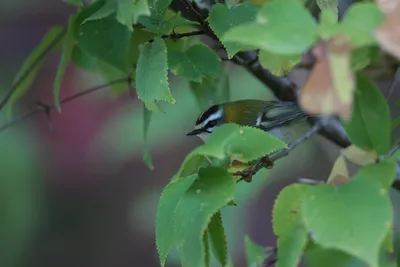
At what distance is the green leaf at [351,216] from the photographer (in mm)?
393

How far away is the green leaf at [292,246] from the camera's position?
0.45 meters

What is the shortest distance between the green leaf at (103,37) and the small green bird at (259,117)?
23 cm

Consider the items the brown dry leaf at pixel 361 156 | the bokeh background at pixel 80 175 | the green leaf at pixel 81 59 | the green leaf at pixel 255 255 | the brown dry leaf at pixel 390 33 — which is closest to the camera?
the brown dry leaf at pixel 390 33

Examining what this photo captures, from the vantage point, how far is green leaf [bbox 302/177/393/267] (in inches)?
15.5

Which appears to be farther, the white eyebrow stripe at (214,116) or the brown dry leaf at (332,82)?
the white eyebrow stripe at (214,116)

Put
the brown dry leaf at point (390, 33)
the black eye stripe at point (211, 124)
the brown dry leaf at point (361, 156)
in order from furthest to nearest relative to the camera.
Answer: the black eye stripe at point (211, 124) → the brown dry leaf at point (361, 156) → the brown dry leaf at point (390, 33)

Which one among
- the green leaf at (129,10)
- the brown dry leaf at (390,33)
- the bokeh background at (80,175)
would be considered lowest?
the bokeh background at (80,175)

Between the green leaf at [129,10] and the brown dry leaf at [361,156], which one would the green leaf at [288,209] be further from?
the green leaf at [129,10]

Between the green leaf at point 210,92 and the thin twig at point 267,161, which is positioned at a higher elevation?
the thin twig at point 267,161

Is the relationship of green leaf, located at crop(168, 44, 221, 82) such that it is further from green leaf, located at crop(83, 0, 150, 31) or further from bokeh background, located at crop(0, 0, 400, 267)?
bokeh background, located at crop(0, 0, 400, 267)

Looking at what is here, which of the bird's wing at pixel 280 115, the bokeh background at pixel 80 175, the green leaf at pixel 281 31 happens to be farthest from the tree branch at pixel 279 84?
the bokeh background at pixel 80 175

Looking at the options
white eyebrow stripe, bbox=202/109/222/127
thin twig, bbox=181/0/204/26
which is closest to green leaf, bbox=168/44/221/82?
thin twig, bbox=181/0/204/26

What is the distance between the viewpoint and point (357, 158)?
1.55ft

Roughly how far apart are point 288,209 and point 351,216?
0.08 m
